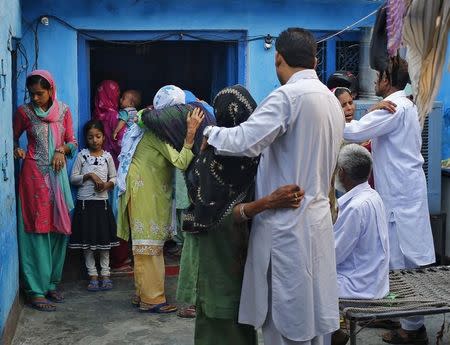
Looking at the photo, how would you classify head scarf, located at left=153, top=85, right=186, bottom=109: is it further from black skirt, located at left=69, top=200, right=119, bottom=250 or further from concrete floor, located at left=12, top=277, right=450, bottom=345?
concrete floor, located at left=12, top=277, right=450, bottom=345

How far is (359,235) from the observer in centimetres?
480

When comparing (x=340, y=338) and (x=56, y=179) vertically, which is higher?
(x=56, y=179)

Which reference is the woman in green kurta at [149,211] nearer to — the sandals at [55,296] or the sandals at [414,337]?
the sandals at [55,296]

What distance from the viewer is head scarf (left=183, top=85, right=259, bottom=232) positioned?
399cm

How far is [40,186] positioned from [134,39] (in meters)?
1.86

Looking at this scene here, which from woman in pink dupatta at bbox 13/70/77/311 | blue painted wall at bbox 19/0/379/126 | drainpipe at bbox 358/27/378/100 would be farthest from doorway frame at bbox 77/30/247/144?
drainpipe at bbox 358/27/378/100

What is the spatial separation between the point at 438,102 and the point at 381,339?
9.37 feet

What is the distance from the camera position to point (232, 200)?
402cm

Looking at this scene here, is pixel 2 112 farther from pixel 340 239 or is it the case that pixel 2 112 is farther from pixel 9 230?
pixel 340 239

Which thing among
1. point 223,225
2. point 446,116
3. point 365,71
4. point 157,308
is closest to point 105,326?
point 157,308

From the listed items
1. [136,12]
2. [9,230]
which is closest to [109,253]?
[9,230]

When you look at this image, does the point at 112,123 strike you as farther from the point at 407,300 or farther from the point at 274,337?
the point at 274,337

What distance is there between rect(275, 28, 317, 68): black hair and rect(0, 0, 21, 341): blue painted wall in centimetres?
239

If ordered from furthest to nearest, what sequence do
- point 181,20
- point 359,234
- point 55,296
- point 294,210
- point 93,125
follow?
1. point 181,20
2. point 93,125
3. point 55,296
4. point 359,234
5. point 294,210
